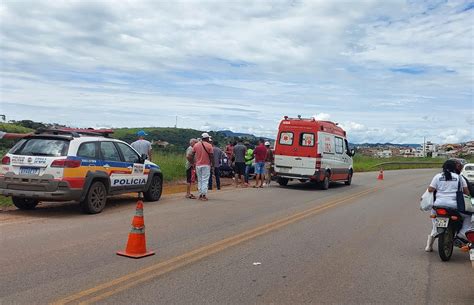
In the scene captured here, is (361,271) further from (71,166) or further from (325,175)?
(325,175)

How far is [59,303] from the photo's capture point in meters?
4.89

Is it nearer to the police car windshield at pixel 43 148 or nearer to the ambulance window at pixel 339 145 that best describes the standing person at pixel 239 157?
the ambulance window at pixel 339 145

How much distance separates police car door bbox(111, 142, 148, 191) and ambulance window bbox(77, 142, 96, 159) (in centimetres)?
111

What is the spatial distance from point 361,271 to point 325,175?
12846 millimetres

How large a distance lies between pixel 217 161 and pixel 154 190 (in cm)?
425

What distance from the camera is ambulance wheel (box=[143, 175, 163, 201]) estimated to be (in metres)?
13.1

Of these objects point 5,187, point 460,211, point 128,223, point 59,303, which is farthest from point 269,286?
point 5,187

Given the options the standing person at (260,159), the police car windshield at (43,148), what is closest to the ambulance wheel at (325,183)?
the standing person at (260,159)

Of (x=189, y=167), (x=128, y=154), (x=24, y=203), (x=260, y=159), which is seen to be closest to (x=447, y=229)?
(x=128, y=154)

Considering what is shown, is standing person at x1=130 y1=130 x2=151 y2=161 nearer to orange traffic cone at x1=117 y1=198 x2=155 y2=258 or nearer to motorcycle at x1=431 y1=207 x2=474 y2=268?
orange traffic cone at x1=117 y1=198 x2=155 y2=258

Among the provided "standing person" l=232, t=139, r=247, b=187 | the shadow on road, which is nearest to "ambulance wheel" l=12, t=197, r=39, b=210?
the shadow on road

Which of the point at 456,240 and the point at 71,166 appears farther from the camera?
the point at 71,166

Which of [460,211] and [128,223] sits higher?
[460,211]

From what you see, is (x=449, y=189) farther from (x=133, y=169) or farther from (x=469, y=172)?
(x=469, y=172)
